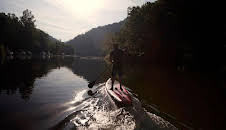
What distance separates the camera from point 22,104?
8703mm

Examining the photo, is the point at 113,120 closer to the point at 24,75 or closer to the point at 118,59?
the point at 118,59

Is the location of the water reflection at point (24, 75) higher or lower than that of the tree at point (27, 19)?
lower

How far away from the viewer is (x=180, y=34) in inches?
1428

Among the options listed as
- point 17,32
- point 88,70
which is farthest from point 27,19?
point 88,70

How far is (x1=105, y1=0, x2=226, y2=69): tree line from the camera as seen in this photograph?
2797cm

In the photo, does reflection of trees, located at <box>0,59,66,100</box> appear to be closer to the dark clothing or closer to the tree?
the dark clothing

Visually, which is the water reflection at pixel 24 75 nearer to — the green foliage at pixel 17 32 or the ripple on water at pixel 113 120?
the ripple on water at pixel 113 120

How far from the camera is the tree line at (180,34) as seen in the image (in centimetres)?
2797

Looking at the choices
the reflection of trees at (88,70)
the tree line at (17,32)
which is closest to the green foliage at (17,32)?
the tree line at (17,32)

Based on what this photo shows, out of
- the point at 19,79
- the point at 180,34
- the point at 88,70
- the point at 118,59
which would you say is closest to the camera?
the point at 118,59

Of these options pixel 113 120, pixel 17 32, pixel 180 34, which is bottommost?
pixel 113 120

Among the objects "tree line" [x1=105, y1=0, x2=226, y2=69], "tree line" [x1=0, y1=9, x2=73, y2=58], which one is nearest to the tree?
"tree line" [x1=0, y1=9, x2=73, y2=58]

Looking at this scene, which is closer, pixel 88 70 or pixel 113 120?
pixel 113 120

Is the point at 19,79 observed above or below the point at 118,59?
below
